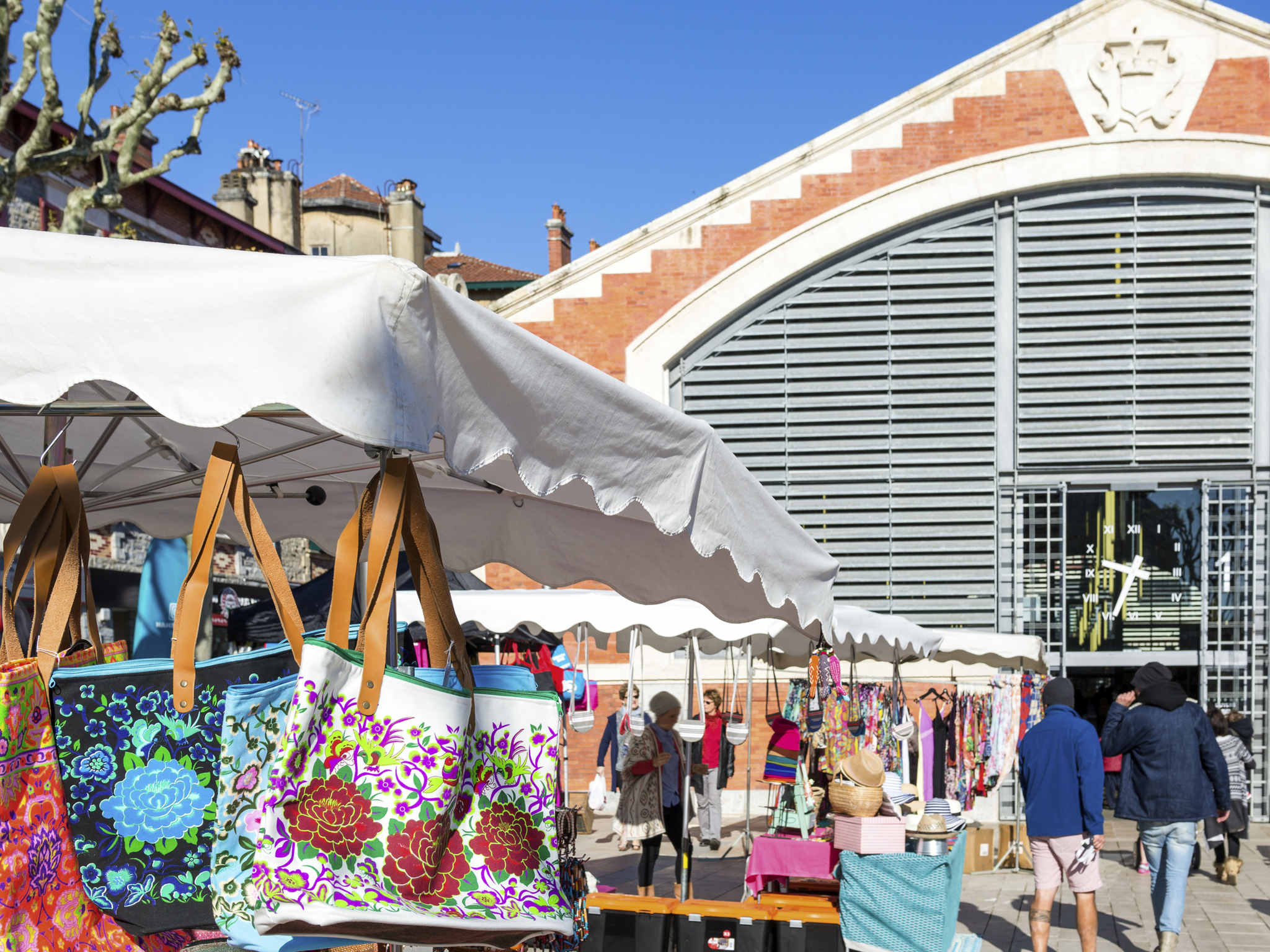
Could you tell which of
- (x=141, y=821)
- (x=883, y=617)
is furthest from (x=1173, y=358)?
(x=141, y=821)

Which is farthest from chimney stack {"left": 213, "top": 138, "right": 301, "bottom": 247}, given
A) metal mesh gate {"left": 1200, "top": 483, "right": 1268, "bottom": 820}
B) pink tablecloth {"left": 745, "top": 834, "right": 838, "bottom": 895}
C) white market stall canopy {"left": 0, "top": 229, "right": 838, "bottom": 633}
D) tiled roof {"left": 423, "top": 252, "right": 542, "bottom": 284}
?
white market stall canopy {"left": 0, "top": 229, "right": 838, "bottom": 633}

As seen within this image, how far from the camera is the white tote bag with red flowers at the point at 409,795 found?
7.97 feet

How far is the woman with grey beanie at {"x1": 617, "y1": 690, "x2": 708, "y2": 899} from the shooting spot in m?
10.4

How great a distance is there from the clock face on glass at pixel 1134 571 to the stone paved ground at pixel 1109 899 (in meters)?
2.49

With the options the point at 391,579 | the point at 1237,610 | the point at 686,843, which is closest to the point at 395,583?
the point at 391,579

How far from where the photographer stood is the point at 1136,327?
16375 mm

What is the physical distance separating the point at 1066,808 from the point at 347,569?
6.63 m

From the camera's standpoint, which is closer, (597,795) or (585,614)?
(585,614)

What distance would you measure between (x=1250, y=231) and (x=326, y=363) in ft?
53.6

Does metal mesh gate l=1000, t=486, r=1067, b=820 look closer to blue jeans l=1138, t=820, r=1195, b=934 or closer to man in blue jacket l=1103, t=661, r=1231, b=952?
man in blue jacket l=1103, t=661, r=1231, b=952

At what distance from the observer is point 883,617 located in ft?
32.1

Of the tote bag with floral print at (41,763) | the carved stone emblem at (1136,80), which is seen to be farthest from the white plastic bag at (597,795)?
the tote bag with floral print at (41,763)

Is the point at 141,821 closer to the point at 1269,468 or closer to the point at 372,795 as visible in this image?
the point at 372,795

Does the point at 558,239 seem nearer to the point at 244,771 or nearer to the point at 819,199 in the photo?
the point at 819,199
